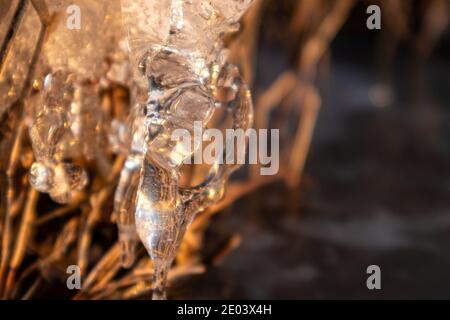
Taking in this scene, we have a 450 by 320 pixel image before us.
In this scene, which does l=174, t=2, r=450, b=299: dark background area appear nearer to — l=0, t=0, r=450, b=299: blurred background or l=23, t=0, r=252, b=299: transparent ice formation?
l=0, t=0, r=450, b=299: blurred background

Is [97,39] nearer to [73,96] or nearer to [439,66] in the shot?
[73,96]

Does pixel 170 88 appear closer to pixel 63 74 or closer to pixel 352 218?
pixel 63 74

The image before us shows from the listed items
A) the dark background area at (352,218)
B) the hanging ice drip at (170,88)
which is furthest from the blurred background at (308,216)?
the hanging ice drip at (170,88)

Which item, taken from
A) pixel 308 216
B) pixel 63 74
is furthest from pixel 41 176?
pixel 308 216

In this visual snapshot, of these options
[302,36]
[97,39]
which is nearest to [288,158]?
[302,36]

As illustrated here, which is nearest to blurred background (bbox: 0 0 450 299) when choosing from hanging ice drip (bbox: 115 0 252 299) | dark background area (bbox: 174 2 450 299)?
dark background area (bbox: 174 2 450 299)

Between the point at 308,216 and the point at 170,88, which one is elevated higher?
the point at 308,216

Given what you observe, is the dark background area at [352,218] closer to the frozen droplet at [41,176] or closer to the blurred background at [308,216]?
the blurred background at [308,216]

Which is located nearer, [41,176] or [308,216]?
[41,176]
